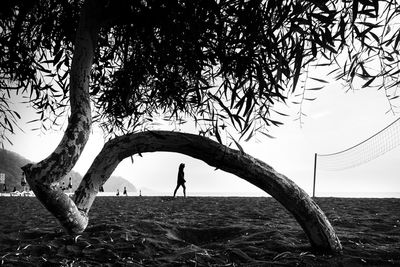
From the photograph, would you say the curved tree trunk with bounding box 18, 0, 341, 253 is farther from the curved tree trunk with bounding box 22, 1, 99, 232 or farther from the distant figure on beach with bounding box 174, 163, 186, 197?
the distant figure on beach with bounding box 174, 163, 186, 197

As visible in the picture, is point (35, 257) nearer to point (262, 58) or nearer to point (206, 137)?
point (206, 137)

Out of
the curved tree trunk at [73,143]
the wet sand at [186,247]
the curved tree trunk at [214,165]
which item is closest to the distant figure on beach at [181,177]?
the wet sand at [186,247]

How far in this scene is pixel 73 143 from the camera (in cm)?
385

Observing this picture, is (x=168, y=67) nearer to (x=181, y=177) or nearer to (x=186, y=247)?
(x=186, y=247)

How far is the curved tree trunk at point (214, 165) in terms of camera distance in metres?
4.46

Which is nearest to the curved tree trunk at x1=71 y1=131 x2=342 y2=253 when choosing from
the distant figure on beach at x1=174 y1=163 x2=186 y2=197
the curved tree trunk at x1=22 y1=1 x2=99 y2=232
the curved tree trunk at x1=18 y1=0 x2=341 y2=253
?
the curved tree trunk at x1=18 y1=0 x2=341 y2=253

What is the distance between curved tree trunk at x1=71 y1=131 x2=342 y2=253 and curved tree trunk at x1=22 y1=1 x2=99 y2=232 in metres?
0.36

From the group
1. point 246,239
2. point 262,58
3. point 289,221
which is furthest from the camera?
point 289,221

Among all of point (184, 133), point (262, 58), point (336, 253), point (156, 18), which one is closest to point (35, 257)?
point (184, 133)

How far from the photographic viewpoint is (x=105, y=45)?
5754 mm

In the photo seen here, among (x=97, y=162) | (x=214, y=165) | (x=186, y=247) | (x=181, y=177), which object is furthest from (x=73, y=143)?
(x=181, y=177)

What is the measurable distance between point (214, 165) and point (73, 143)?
5.83ft

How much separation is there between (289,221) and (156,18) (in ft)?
18.2

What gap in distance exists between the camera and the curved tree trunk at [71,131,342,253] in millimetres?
4461
